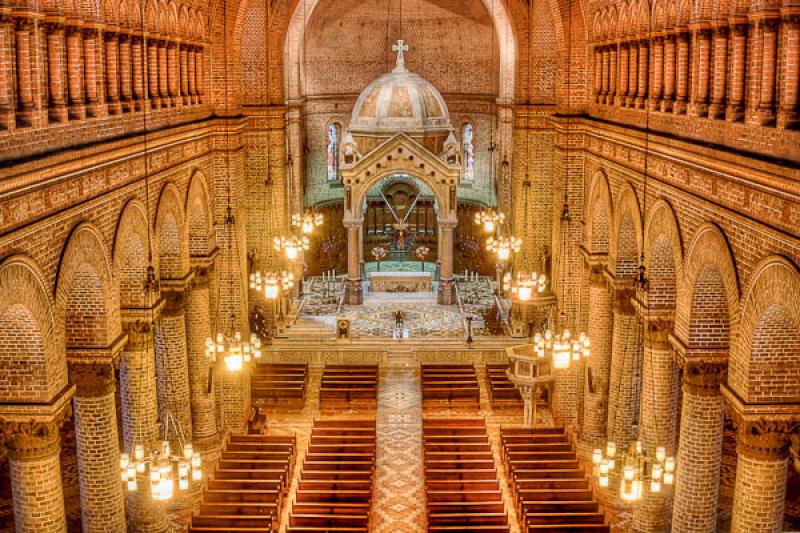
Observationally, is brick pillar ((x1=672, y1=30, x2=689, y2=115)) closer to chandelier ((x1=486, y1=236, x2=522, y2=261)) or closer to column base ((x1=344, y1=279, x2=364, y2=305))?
chandelier ((x1=486, y1=236, x2=522, y2=261))

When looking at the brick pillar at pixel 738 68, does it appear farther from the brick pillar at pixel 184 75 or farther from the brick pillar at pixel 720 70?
the brick pillar at pixel 184 75

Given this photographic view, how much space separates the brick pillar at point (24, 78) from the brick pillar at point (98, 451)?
5.29 metres

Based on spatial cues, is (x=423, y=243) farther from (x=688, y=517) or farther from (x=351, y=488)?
(x=688, y=517)

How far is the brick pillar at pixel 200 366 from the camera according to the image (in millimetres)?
25031

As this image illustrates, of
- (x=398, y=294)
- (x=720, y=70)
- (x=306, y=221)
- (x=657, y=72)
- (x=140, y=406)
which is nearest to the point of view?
(x=720, y=70)

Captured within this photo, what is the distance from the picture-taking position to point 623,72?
71.8 feet

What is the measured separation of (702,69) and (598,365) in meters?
10.4

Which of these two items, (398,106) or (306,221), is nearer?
(306,221)

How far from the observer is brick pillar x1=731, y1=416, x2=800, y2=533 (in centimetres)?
1510

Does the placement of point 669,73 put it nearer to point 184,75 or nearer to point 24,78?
point 184,75

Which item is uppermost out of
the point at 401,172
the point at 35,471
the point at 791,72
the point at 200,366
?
the point at 791,72

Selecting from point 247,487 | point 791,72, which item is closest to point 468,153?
point 247,487

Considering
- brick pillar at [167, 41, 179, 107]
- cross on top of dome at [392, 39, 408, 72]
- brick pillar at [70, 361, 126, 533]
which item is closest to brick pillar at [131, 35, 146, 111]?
brick pillar at [167, 41, 179, 107]

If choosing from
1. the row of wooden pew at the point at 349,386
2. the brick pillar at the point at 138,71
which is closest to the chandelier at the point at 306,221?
the row of wooden pew at the point at 349,386
